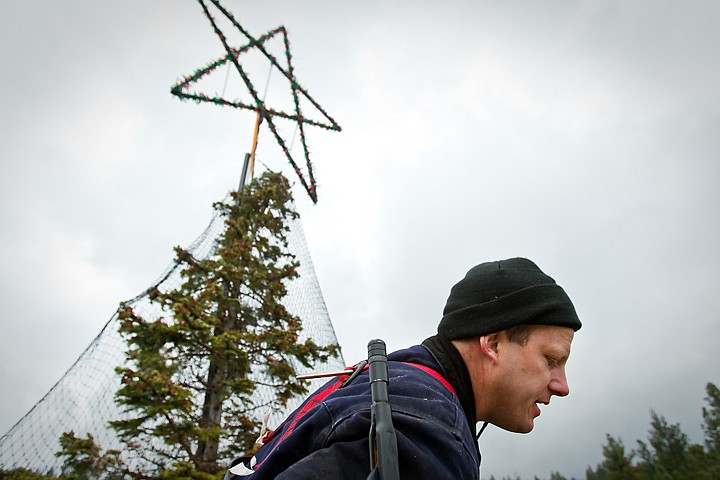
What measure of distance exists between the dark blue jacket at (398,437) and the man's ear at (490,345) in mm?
469

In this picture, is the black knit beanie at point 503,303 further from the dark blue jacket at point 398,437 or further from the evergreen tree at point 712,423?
the evergreen tree at point 712,423

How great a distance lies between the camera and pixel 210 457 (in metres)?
7.40

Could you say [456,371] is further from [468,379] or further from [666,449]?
[666,449]

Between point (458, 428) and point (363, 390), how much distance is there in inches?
12.6

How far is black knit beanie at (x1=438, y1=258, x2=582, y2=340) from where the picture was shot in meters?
1.88

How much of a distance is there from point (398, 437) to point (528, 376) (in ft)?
3.18

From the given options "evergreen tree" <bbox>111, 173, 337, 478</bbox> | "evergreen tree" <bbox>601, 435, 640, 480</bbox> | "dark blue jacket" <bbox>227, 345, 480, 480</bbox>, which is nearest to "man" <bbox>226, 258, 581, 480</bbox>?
"dark blue jacket" <bbox>227, 345, 480, 480</bbox>

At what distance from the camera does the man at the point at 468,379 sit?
1234mm

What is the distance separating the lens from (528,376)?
6.05 ft

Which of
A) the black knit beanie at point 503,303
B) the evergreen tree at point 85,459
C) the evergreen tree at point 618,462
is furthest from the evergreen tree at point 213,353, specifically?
the evergreen tree at point 618,462

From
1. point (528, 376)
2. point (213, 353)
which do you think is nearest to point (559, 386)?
point (528, 376)

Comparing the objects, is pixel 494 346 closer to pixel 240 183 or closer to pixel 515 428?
pixel 515 428

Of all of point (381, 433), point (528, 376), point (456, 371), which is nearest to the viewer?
point (381, 433)

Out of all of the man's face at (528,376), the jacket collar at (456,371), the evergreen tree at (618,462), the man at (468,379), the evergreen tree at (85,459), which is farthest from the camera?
the evergreen tree at (618,462)
